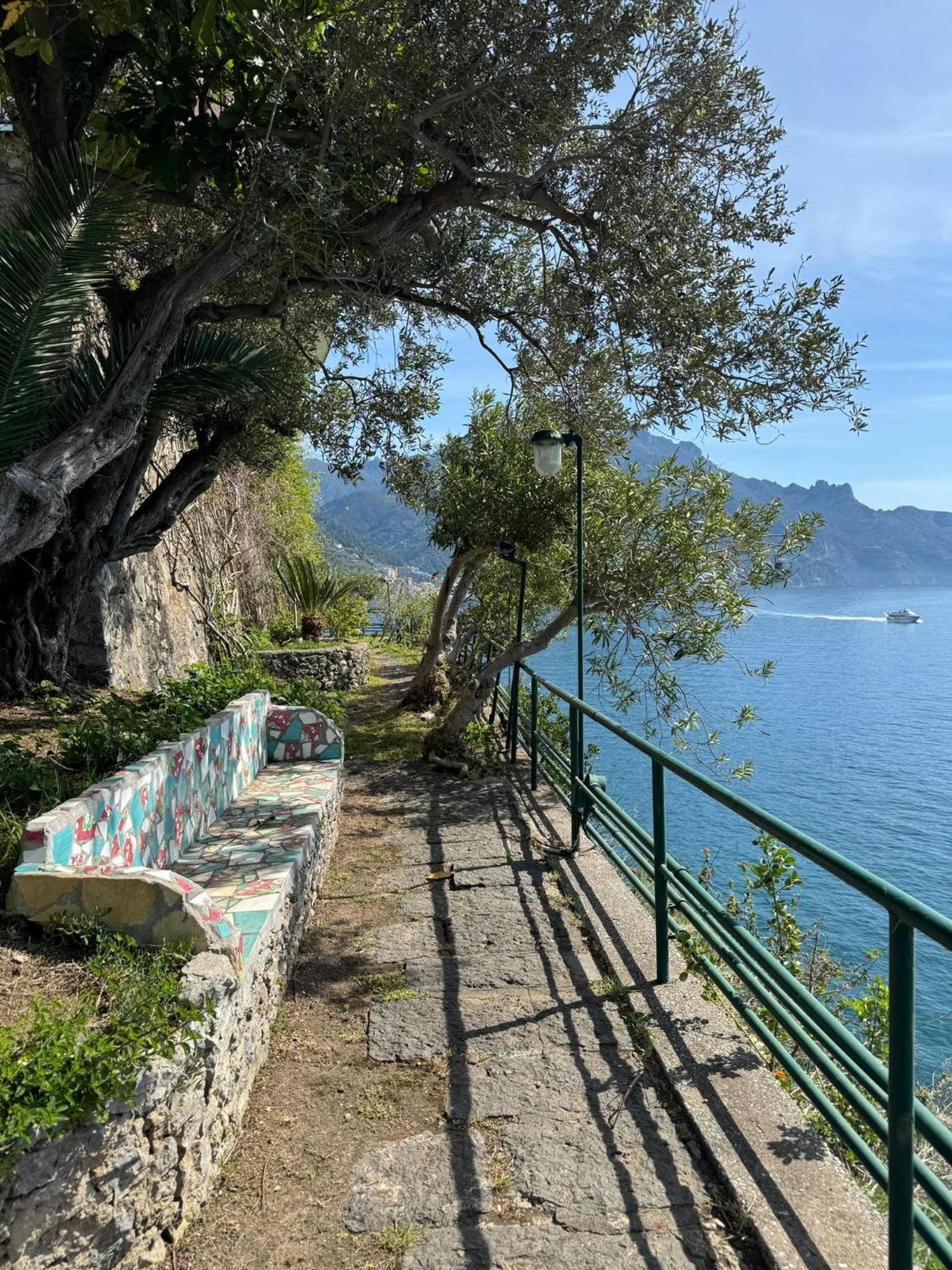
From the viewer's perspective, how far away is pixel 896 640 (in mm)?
80688

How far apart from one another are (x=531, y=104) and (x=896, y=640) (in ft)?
282

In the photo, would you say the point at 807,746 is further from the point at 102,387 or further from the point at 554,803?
the point at 102,387

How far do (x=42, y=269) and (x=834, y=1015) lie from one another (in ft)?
17.8

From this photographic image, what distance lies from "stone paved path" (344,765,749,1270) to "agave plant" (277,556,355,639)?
1075cm

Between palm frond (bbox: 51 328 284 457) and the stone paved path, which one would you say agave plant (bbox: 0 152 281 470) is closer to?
palm frond (bbox: 51 328 284 457)

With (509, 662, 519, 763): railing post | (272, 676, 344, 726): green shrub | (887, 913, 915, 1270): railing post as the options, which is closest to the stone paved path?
(887, 913, 915, 1270): railing post

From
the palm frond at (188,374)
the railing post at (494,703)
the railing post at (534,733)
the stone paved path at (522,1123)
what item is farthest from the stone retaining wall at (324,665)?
the stone paved path at (522,1123)

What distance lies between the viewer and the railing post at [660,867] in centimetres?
325

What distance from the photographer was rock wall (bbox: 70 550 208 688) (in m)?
7.66

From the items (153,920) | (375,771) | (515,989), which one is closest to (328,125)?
(153,920)

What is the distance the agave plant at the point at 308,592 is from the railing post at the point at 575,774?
1010 cm

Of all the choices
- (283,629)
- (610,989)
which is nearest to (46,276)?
(610,989)

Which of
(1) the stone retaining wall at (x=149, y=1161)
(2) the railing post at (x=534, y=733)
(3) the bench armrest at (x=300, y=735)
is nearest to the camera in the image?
(1) the stone retaining wall at (x=149, y=1161)

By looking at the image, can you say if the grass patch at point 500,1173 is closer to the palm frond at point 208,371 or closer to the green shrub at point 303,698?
the green shrub at point 303,698
